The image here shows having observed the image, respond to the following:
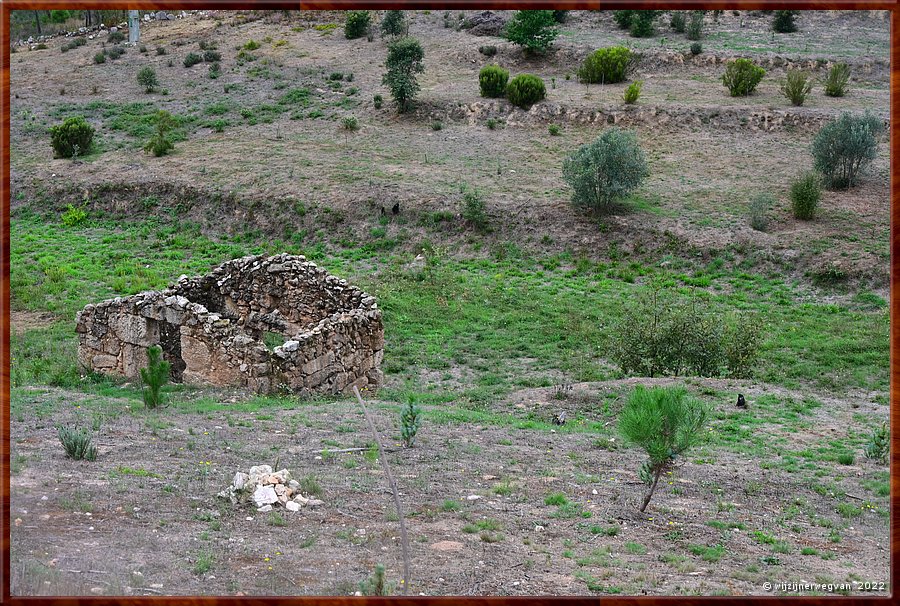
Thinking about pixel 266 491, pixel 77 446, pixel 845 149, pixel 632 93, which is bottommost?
pixel 845 149

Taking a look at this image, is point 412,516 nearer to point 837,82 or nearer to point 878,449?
point 878,449

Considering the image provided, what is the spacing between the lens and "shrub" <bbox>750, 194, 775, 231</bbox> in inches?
991

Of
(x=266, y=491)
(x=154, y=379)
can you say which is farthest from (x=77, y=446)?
(x=154, y=379)

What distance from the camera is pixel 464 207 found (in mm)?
26688

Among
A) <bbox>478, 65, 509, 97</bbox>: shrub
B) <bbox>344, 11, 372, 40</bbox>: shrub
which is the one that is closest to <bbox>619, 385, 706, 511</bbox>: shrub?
<bbox>478, 65, 509, 97</bbox>: shrub

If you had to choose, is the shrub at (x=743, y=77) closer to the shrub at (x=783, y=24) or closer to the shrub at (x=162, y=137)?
the shrub at (x=783, y=24)

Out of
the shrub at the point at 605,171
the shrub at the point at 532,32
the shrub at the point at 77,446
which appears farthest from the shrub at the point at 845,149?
the shrub at the point at 77,446

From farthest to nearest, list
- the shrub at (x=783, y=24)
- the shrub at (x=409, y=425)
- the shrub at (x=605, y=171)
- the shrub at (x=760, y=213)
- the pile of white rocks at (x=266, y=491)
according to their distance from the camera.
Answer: the shrub at (x=783, y=24)
the shrub at (x=605, y=171)
the shrub at (x=760, y=213)
the shrub at (x=409, y=425)
the pile of white rocks at (x=266, y=491)

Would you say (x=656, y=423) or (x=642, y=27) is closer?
(x=656, y=423)

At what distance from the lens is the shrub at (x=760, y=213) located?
25.2m

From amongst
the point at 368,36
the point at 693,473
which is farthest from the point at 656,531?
the point at 368,36

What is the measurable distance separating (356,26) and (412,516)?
39.6 metres

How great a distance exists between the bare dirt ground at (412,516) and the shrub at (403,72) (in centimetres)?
2490

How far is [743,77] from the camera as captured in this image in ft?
112
